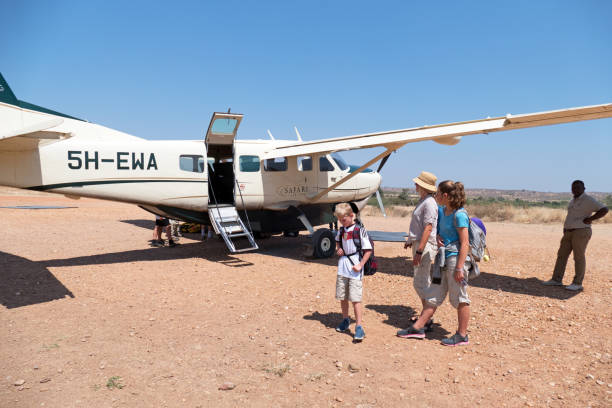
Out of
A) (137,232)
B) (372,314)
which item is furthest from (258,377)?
(137,232)

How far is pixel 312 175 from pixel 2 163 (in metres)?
7.25

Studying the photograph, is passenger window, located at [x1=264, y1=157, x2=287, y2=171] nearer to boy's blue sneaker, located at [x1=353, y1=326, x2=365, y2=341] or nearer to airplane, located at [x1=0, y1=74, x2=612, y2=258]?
airplane, located at [x1=0, y1=74, x2=612, y2=258]

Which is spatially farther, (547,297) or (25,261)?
(25,261)

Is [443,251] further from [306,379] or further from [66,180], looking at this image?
Answer: [66,180]

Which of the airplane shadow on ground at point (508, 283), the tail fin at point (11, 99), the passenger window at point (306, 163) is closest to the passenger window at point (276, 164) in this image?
the passenger window at point (306, 163)

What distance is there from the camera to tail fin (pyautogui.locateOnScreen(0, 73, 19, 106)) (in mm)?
7238

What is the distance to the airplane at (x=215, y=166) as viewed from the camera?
7324 millimetres

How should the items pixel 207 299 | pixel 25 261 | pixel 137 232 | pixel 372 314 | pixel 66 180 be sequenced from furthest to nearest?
pixel 137 232 < pixel 25 261 < pixel 66 180 < pixel 207 299 < pixel 372 314

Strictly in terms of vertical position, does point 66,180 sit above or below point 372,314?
above

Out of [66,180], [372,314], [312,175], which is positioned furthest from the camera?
[312,175]

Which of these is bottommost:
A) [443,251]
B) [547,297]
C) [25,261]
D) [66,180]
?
[547,297]

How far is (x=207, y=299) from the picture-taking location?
638 centimetres

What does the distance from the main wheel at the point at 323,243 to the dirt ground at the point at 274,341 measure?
0.97m

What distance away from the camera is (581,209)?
6.74 m
